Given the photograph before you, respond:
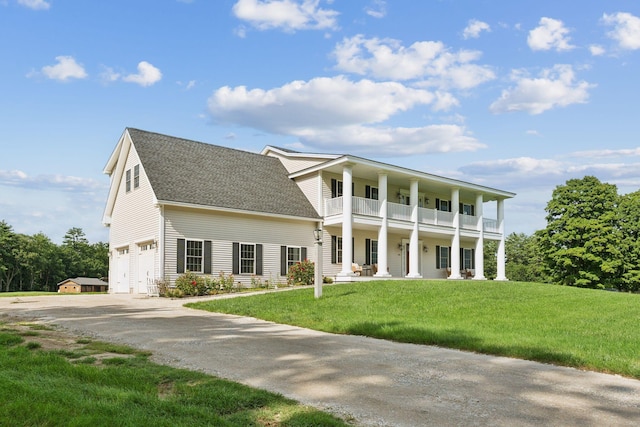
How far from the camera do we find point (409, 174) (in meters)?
27.0

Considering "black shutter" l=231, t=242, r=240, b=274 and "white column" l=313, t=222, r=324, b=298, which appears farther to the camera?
"black shutter" l=231, t=242, r=240, b=274

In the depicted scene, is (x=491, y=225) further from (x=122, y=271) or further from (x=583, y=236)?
(x=122, y=271)

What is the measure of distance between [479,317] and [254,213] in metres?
12.8

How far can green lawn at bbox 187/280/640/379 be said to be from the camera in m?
8.84

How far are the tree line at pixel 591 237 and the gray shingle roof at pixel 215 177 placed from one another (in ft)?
70.0

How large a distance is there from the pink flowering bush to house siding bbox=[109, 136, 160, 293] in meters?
5.83

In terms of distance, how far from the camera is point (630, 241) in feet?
124

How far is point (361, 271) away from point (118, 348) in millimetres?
18746

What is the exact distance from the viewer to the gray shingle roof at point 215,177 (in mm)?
Answer: 22109

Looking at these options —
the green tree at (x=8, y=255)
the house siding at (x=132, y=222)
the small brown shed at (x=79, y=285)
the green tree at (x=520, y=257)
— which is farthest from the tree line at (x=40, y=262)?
the green tree at (x=520, y=257)

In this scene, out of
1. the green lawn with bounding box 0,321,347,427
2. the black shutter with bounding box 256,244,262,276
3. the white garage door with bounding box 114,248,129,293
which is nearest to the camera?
the green lawn with bounding box 0,321,347,427

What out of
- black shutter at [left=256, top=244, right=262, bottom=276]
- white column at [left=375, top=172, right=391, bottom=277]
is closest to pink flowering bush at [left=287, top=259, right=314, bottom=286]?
black shutter at [left=256, top=244, right=262, bottom=276]

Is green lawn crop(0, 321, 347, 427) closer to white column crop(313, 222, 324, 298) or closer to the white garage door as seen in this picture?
white column crop(313, 222, 324, 298)

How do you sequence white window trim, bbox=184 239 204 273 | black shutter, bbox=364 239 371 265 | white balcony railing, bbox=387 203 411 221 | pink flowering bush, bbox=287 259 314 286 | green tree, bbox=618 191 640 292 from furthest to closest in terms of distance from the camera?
green tree, bbox=618 191 640 292 < black shutter, bbox=364 239 371 265 < white balcony railing, bbox=387 203 411 221 < pink flowering bush, bbox=287 259 314 286 < white window trim, bbox=184 239 204 273
